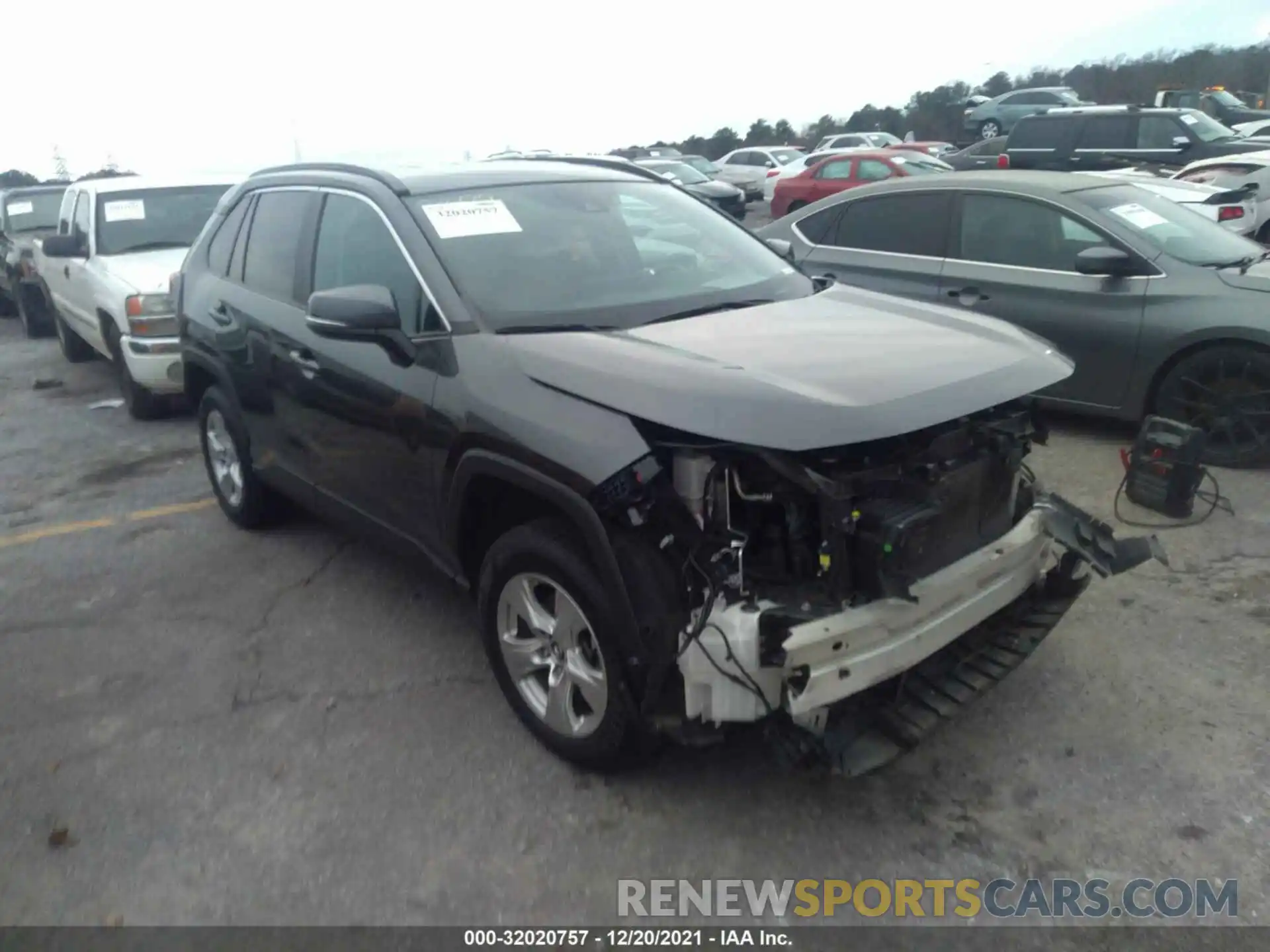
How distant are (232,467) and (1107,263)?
4.95 m

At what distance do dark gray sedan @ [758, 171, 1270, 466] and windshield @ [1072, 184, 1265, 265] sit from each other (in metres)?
0.01

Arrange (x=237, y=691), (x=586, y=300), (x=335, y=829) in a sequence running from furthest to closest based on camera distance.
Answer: (x=237, y=691)
(x=586, y=300)
(x=335, y=829)

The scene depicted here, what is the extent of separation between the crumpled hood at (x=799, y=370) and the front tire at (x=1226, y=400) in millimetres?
2547

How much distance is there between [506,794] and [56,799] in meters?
1.52

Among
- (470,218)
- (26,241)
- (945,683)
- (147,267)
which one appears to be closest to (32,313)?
(26,241)

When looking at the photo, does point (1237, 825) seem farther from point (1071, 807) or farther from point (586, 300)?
point (586, 300)

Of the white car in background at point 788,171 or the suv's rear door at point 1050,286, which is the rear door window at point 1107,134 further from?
the suv's rear door at point 1050,286

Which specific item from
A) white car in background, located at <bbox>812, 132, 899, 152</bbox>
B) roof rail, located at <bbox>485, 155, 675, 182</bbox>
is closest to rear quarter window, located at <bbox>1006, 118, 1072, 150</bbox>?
white car in background, located at <bbox>812, 132, 899, 152</bbox>

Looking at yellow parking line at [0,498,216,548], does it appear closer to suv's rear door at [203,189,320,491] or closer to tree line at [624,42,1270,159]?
suv's rear door at [203,189,320,491]

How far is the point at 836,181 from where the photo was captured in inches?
672

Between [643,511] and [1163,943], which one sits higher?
[643,511]

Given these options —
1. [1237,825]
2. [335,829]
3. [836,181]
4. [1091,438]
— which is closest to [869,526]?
[1237,825]

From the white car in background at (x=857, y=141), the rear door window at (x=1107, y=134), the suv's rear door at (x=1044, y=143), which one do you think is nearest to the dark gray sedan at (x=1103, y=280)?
the suv's rear door at (x=1044, y=143)

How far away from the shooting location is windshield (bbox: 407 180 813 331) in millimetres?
3600
